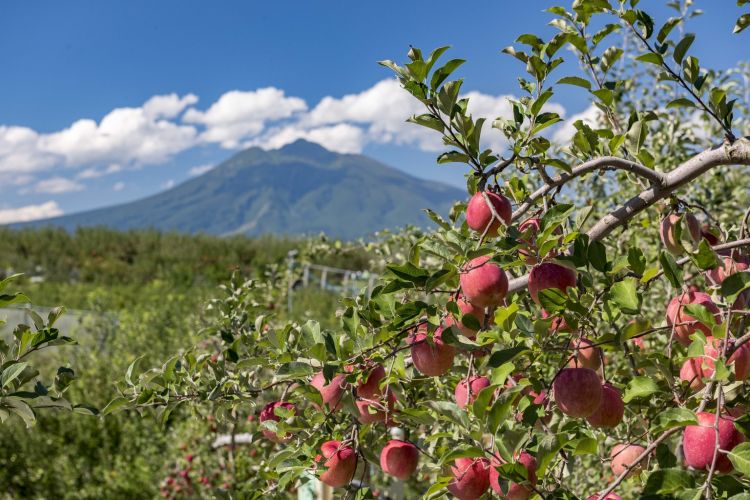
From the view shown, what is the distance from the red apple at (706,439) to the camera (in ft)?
2.62

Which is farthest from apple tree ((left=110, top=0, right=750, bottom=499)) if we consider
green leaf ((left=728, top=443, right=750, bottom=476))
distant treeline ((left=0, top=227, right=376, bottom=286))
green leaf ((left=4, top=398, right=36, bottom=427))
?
distant treeline ((left=0, top=227, right=376, bottom=286))

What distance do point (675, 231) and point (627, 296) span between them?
21cm

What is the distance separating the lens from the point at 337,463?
1062 millimetres

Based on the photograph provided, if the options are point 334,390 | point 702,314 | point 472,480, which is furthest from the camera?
point 334,390

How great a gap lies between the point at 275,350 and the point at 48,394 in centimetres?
41

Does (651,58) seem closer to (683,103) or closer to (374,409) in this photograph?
(683,103)

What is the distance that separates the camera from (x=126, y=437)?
4699mm

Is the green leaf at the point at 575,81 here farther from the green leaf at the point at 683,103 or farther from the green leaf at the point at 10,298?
the green leaf at the point at 10,298

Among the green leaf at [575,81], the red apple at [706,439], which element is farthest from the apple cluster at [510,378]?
the green leaf at [575,81]

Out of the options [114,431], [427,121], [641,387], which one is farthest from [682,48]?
[114,431]

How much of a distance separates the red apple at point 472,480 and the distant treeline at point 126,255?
21289 millimetres

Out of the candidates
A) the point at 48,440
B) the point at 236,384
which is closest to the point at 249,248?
the point at 48,440

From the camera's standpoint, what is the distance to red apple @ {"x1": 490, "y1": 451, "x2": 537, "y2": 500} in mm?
856

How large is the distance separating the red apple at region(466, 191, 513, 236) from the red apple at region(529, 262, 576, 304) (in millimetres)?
116
